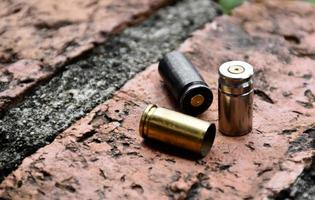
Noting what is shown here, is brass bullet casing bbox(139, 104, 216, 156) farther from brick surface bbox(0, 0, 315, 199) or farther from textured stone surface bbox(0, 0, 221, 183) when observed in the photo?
textured stone surface bbox(0, 0, 221, 183)

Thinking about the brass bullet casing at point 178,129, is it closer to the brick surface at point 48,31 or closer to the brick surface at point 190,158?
the brick surface at point 190,158

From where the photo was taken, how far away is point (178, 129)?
66.5 inches

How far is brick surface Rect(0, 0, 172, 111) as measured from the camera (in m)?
1.94

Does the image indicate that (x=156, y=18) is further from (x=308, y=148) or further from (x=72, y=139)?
(x=308, y=148)

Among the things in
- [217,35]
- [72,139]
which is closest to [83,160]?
[72,139]

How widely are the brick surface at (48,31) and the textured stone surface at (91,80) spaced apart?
4 cm

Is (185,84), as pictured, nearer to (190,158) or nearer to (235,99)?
(235,99)

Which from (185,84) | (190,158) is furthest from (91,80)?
(190,158)

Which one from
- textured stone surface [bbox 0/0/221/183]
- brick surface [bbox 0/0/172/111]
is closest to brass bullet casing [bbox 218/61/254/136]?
textured stone surface [bbox 0/0/221/183]

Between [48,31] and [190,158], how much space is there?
0.94 meters

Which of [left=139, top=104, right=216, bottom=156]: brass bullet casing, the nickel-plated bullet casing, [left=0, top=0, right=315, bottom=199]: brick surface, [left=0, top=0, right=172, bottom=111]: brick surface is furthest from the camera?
[left=0, top=0, right=172, bottom=111]: brick surface

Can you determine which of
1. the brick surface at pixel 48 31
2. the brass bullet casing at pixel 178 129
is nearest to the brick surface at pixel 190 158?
the brass bullet casing at pixel 178 129

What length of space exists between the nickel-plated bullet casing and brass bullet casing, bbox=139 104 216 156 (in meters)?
0.10

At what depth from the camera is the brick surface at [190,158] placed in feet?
5.05
